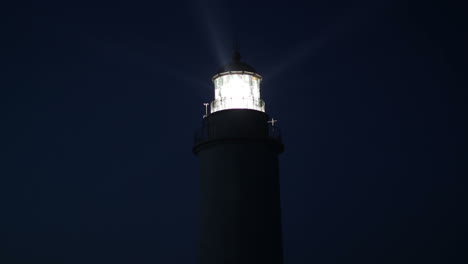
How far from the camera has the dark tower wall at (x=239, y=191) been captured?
17.8 m

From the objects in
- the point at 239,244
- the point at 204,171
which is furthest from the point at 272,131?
the point at 239,244

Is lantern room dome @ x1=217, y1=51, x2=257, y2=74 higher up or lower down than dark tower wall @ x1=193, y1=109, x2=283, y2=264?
higher up

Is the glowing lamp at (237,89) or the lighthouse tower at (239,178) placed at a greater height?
the glowing lamp at (237,89)

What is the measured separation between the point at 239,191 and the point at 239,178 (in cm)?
38

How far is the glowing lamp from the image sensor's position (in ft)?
62.8

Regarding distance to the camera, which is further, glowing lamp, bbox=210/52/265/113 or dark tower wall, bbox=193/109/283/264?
glowing lamp, bbox=210/52/265/113

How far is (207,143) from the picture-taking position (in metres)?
18.7

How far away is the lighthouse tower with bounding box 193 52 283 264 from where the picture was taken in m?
17.8

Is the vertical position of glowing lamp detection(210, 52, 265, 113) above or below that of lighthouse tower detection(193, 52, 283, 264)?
above

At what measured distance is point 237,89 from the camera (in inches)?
757

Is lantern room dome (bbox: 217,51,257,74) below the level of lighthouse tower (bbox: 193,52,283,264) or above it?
above

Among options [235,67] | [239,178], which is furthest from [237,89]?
[239,178]

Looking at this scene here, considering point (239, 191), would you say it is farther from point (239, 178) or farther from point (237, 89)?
point (237, 89)

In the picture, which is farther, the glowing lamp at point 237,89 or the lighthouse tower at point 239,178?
the glowing lamp at point 237,89
